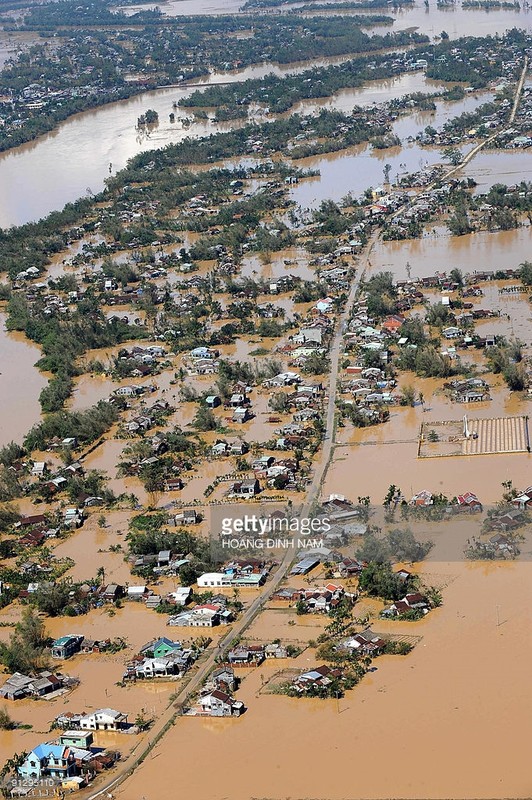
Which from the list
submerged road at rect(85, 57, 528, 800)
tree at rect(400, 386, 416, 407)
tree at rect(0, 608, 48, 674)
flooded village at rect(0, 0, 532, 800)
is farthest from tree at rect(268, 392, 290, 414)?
tree at rect(0, 608, 48, 674)

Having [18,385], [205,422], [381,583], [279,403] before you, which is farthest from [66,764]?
[18,385]

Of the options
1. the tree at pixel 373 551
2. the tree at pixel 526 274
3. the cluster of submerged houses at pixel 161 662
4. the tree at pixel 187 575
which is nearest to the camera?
the cluster of submerged houses at pixel 161 662

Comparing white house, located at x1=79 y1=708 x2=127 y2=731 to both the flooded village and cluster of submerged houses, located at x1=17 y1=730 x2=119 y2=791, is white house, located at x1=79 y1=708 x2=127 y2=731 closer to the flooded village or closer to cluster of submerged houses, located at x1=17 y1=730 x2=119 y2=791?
the flooded village

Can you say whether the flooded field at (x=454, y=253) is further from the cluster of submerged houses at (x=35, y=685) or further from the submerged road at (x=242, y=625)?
the cluster of submerged houses at (x=35, y=685)

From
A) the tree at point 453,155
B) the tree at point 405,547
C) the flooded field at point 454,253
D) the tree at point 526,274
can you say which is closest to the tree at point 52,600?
the tree at point 405,547

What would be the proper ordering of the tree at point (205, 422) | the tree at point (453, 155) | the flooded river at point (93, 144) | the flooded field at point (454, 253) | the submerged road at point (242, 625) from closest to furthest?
the submerged road at point (242, 625)
the tree at point (205, 422)
the flooded field at point (454, 253)
the tree at point (453, 155)
the flooded river at point (93, 144)

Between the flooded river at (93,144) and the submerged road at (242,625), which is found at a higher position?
the flooded river at (93,144)

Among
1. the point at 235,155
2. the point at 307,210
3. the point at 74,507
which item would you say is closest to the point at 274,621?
the point at 74,507

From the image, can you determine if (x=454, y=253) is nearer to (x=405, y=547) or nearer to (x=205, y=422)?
(x=205, y=422)

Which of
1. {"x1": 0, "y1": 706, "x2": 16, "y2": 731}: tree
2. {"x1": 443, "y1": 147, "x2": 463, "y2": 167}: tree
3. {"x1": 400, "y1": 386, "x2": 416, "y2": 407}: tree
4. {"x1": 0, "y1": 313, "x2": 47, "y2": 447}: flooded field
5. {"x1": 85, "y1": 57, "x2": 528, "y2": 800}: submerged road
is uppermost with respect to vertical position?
{"x1": 443, "y1": 147, "x2": 463, "y2": 167}: tree
